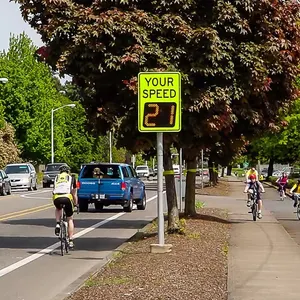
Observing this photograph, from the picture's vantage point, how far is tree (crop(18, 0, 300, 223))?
14305 millimetres

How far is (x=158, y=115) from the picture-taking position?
46.7ft

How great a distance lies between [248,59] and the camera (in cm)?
1477

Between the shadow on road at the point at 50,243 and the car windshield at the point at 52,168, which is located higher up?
the car windshield at the point at 52,168

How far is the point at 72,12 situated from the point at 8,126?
51.8 metres

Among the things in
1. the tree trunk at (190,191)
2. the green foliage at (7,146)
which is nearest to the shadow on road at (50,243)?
the tree trunk at (190,191)

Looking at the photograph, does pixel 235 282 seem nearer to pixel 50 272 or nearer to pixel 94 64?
pixel 50 272

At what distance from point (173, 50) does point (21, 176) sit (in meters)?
37.4

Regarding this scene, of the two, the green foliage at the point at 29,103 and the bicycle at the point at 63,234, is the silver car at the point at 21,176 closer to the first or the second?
the green foliage at the point at 29,103

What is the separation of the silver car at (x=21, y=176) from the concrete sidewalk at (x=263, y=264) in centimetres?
3082

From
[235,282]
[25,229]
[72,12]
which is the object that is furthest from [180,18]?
[25,229]

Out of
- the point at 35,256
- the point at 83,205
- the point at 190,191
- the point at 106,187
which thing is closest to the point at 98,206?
the point at 83,205

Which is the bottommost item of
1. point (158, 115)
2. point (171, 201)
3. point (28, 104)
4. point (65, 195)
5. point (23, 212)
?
point (23, 212)

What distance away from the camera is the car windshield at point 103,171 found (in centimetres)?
2798

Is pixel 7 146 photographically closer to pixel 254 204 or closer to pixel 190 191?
pixel 254 204
